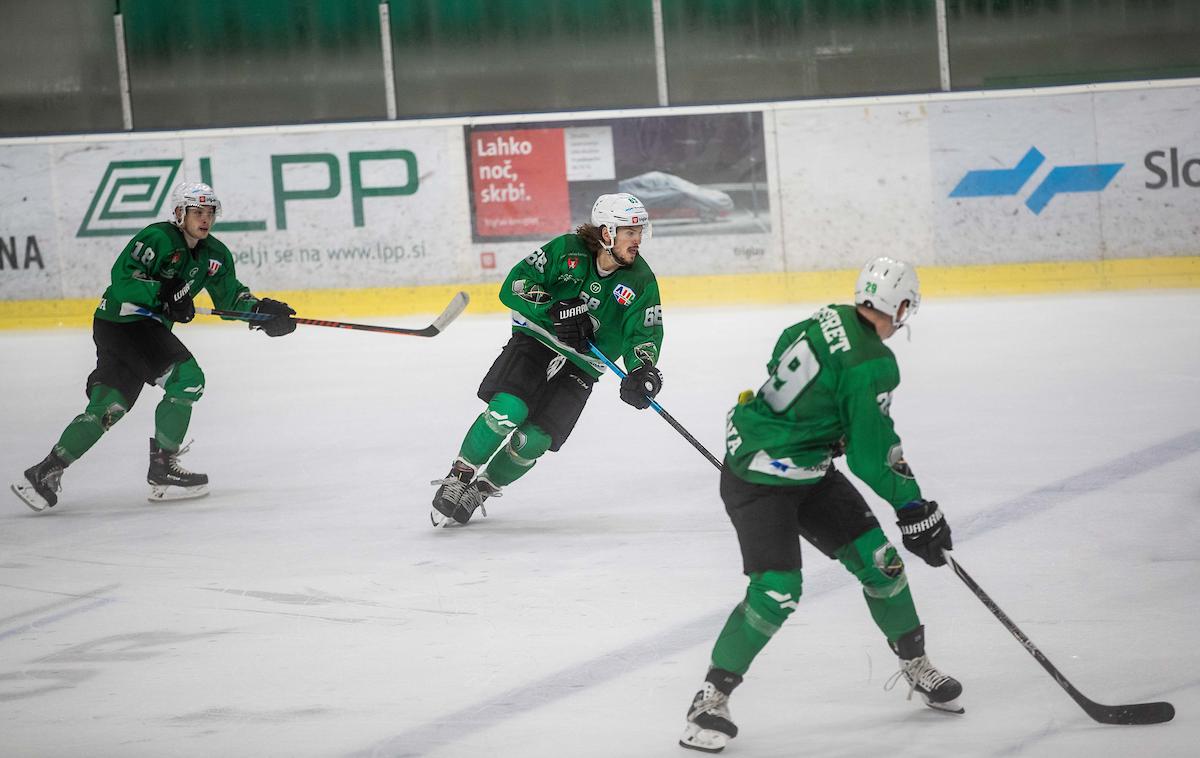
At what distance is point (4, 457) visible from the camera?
21.7 feet

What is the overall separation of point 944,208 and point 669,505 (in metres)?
6.47

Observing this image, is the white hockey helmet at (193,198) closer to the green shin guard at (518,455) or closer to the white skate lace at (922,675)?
the green shin guard at (518,455)

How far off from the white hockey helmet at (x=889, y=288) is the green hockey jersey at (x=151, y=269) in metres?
3.17

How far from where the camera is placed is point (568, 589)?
13.6 ft

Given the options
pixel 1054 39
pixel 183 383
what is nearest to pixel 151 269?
pixel 183 383

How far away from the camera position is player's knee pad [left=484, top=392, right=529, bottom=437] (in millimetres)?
4832

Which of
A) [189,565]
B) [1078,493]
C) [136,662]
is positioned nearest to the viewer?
[136,662]

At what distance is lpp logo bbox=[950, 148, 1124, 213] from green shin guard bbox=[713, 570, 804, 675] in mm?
8536

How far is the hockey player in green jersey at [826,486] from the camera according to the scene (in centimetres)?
283

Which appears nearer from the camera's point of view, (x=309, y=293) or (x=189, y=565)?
(x=189, y=565)

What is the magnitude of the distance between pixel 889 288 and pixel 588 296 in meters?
2.14

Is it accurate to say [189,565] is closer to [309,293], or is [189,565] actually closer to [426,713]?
[426,713]

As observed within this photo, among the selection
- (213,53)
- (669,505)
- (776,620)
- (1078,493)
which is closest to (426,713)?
(776,620)

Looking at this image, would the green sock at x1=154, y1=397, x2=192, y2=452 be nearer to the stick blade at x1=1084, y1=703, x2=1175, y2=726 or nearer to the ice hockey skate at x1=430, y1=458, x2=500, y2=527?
the ice hockey skate at x1=430, y1=458, x2=500, y2=527
